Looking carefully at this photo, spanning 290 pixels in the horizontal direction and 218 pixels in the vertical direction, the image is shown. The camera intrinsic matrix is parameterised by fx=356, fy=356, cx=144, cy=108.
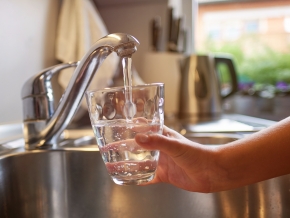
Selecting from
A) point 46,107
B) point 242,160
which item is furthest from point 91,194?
point 242,160

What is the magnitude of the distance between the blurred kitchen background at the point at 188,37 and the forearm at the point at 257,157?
1.62 ft

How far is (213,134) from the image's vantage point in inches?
30.9

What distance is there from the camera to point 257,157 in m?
0.44

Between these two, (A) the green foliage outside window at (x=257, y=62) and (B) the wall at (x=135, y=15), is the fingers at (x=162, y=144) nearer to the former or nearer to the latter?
(B) the wall at (x=135, y=15)

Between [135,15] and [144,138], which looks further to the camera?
[135,15]

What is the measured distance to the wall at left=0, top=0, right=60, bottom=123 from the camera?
0.74 m

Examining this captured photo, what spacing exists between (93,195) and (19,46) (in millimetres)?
396

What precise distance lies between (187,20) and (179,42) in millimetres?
289

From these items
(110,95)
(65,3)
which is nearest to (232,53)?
(65,3)

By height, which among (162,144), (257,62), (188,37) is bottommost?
(162,144)

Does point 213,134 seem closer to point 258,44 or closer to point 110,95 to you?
point 110,95

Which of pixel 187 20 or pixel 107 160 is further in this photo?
pixel 187 20

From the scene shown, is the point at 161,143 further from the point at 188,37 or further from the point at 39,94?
the point at 188,37

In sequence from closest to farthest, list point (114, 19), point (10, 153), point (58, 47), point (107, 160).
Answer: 1. point (107, 160)
2. point (10, 153)
3. point (58, 47)
4. point (114, 19)
